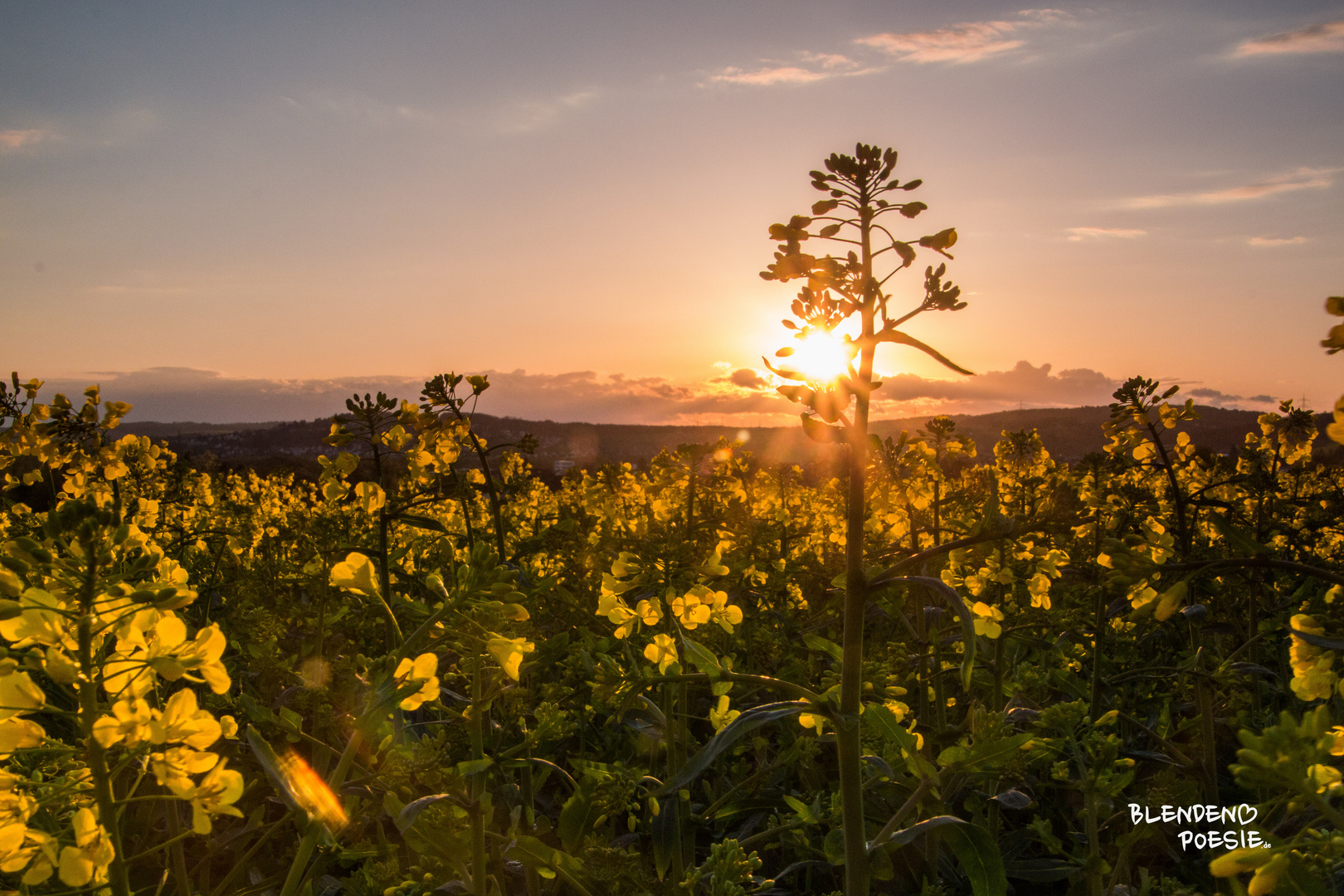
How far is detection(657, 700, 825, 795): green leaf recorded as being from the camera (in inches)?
56.0

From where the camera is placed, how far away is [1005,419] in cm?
6806

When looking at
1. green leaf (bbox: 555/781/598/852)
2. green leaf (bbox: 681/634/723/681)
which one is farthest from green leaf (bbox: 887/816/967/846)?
green leaf (bbox: 555/781/598/852)

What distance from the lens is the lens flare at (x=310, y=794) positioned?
4.40ft

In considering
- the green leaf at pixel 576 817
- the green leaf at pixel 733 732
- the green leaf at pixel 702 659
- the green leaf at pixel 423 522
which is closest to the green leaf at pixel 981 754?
the green leaf at pixel 733 732

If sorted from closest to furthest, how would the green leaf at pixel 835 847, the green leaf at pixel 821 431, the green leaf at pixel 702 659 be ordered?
the green leaf at pixel 821 431, the green leaf at pixel 702 659, the green leaf at pixel 835 847

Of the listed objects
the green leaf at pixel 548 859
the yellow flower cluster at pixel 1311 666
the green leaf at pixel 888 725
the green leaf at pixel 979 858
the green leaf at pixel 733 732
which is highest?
the yellow flower cluster at pixel 1311 666

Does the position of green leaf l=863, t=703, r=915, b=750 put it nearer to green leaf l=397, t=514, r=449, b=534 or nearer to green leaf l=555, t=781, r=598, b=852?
green leaf l=555, t=781, r=598, b=852

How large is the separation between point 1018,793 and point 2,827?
98.2 inches

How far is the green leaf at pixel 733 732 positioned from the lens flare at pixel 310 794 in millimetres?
657

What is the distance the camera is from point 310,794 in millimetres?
1370

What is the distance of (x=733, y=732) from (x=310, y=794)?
2.63 feet

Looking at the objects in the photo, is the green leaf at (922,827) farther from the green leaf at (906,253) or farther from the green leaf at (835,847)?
the green leaf at (906,253)

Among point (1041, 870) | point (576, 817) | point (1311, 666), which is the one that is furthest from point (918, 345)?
point (1041, 870)

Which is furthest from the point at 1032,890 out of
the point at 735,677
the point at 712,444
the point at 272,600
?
the point at 272,600
